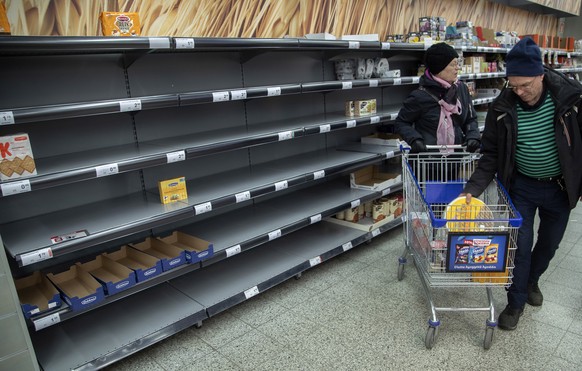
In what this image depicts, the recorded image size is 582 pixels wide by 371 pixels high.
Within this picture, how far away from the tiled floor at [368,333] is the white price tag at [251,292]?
0.14 m

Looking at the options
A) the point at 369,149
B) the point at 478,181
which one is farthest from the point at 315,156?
the point at 478,181

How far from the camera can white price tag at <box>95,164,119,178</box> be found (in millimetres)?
2305

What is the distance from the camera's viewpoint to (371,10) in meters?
4.88

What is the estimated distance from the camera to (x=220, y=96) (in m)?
2.78

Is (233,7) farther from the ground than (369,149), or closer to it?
farther from the ground

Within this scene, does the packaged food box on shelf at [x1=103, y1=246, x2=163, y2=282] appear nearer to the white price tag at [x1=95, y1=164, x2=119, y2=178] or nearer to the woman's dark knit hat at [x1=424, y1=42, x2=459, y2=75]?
the white price tag at [x1=95, y1=164, x2=119, y2=178]

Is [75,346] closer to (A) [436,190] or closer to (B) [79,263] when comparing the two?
(B) [79,263]

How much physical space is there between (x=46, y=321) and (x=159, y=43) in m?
1.60

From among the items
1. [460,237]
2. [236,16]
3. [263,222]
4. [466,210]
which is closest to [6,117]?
[263,222]

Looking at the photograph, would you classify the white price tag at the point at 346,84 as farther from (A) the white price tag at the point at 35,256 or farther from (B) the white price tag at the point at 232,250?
(A) the white price tag at the point at 35,256

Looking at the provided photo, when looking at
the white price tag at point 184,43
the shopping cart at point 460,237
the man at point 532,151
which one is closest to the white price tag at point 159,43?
the white price tag at point 184,43

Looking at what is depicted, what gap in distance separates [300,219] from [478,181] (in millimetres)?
1414

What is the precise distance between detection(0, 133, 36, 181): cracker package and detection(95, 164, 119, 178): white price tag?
1.02ft

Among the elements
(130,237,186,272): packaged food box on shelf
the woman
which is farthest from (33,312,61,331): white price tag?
the woman
